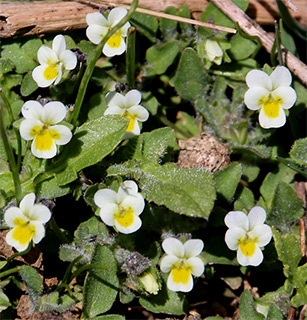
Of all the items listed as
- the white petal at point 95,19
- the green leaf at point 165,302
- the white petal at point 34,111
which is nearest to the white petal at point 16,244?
the white petal at point 34,111

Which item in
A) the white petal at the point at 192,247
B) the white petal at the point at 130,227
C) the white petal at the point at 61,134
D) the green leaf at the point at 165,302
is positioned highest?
the white petal at the point at 61,134

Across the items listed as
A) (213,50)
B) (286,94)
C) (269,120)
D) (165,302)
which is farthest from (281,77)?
(165,302)

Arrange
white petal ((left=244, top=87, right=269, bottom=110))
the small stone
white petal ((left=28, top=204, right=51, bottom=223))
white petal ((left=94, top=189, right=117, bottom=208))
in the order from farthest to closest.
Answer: the small stone
white petal ((left=244, top=87, right=269, bottom=110))
white petal ((left=94, top=189, right=117, bottom=208))
white petal ((left=28, top=204, right=51, bottom=223))

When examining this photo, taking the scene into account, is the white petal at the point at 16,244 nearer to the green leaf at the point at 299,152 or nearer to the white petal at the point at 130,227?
the white petal at the point at 130,227

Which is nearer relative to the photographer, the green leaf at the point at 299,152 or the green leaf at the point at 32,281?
the green leaf at the point at 32,281

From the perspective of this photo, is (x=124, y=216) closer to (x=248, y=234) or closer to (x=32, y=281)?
(x=32, y=281)

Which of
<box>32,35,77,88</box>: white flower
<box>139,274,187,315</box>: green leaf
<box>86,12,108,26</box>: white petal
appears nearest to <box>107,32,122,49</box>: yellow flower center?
<box>86,12,108,26</box>: white petal

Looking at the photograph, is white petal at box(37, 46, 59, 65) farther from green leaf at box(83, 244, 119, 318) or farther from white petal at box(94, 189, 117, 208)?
green leaf at box(83, 244, 119, 318)
